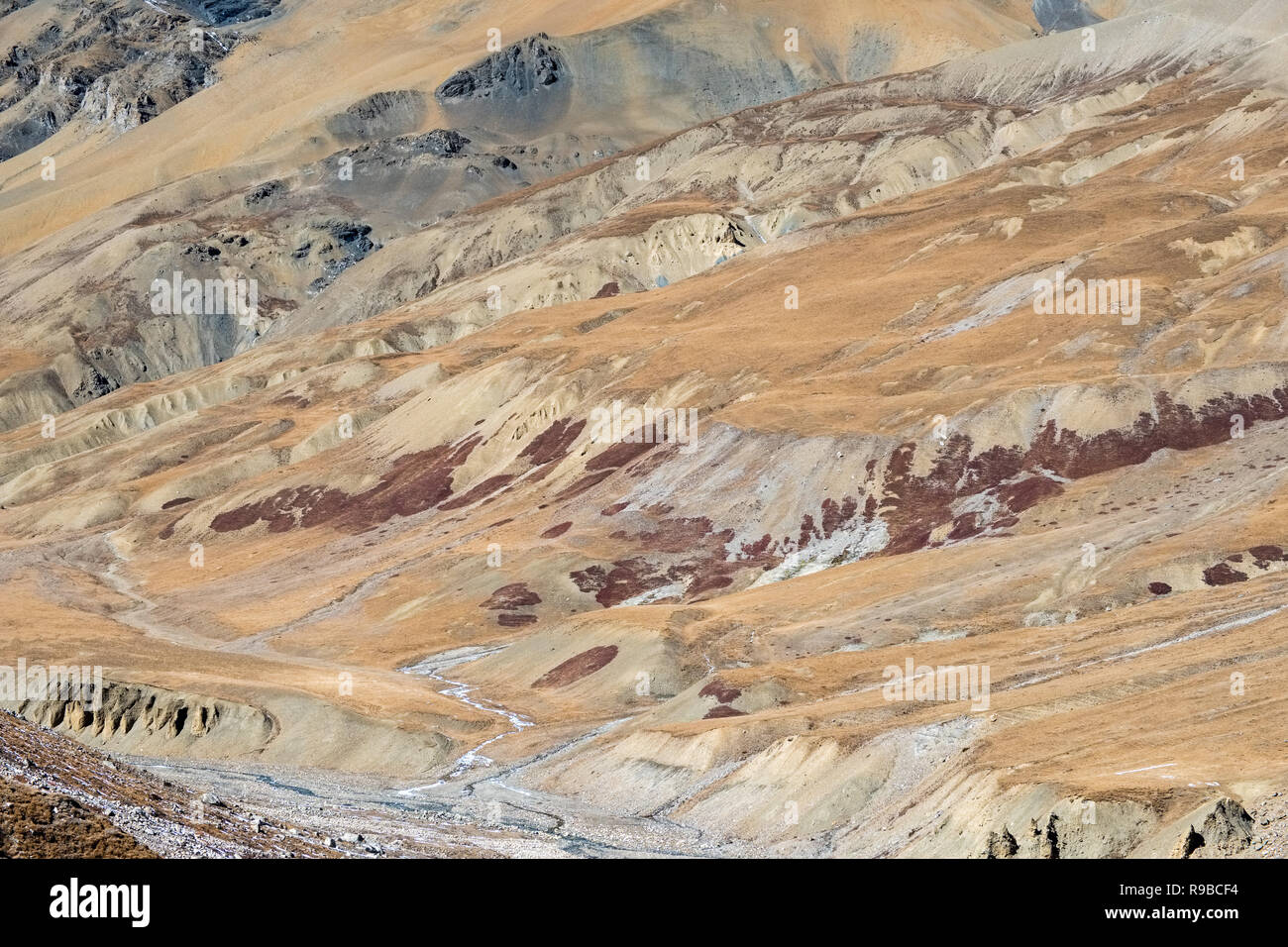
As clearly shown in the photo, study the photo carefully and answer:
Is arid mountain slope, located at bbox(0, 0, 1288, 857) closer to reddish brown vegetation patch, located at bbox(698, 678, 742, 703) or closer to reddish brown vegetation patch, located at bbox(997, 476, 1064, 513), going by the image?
reddish brown vegetation patch, located at bbox(698, 678, 742, 703)

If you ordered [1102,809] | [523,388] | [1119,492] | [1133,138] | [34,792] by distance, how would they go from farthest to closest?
[1133,138] < [523,388] < [1119,492] < [1102,809] < [34,792]

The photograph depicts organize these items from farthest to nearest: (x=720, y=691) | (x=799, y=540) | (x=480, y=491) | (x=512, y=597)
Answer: (x=480, y=491) → (x=512, y=597) → (x=799, y=540) → (x=720, y=691)

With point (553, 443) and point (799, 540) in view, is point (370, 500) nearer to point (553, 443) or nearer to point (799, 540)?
point (553, 443)
